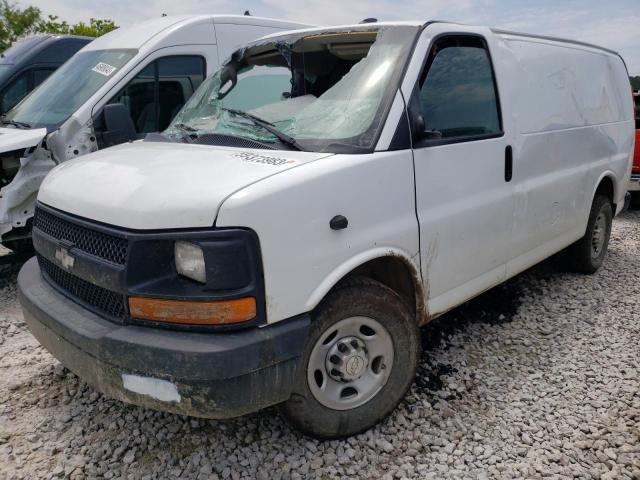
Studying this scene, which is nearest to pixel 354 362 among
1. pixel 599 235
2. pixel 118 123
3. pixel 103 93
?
pixel 118 123

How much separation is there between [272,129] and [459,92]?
3.96 feet

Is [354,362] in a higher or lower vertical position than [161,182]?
lower

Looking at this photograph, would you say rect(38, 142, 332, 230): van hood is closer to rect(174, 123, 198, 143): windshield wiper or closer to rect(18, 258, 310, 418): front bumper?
rect(174, 123, 198, 143): windshield wiper

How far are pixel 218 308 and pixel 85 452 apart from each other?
49.7 inches

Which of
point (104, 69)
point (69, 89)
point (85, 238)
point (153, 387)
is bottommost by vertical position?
point (153, 387)

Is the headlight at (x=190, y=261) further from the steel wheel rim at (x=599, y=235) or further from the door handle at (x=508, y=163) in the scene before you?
the steel wheel rim at (x=599, y=235)

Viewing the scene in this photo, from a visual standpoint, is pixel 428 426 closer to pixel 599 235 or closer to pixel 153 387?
pixel 153 387

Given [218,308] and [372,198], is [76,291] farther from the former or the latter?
[372,198]

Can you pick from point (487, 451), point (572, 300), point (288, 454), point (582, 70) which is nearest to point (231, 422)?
point (288, 454)

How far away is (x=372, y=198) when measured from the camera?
8.58ft

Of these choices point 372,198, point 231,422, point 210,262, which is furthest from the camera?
point 231,422

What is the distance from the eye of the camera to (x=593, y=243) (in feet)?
17.2

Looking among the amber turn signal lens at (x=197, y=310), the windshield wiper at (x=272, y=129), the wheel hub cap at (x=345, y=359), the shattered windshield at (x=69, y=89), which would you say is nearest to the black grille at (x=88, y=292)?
the amber turn signal lens at (x=197, y=310)

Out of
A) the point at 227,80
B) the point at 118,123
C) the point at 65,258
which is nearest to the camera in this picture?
the point at 65,258
